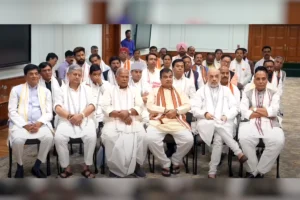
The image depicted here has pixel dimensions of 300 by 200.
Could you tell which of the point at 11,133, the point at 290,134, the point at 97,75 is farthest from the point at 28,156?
the point at 290,134

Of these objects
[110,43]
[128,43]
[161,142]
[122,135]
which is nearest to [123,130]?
[122,135]

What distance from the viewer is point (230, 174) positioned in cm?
405

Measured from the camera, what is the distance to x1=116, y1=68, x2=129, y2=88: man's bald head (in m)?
3.97

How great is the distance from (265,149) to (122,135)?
1.32 m

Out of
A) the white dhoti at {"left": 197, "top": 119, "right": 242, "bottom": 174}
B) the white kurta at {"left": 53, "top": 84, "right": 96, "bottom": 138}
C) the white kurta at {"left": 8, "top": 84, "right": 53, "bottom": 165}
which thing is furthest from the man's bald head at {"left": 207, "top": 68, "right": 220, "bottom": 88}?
the white kurta at {"left": 8, "top": 84, "right": 53, "bottom": 165}

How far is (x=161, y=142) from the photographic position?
396 cm

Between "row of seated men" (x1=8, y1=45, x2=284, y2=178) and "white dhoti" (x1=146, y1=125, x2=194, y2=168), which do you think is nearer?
"row of seated men" (x1=8, y1=45, x2=284, y2=178)

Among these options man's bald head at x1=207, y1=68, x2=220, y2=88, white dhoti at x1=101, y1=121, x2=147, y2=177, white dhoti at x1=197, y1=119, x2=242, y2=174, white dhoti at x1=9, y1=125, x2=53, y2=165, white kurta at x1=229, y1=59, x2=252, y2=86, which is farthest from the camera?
white kurta at x1=229, y1=59, x2=252, y2=86

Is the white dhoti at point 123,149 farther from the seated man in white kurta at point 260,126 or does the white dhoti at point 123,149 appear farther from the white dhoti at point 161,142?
the seated man in white kurta at point 260,126

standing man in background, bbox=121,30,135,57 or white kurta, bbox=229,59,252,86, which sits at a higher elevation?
standing man in background, bbox=121,30,135,57

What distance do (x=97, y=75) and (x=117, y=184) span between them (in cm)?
420

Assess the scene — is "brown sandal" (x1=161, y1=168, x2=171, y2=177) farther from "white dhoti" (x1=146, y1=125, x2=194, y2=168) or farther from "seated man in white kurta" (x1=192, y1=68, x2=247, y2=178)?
"seated man in white kurta" (x1=192, y1=68, x2=247, y2=178)

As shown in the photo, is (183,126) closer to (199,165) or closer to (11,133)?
(199,165)

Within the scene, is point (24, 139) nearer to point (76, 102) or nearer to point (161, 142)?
point (76, 102)
